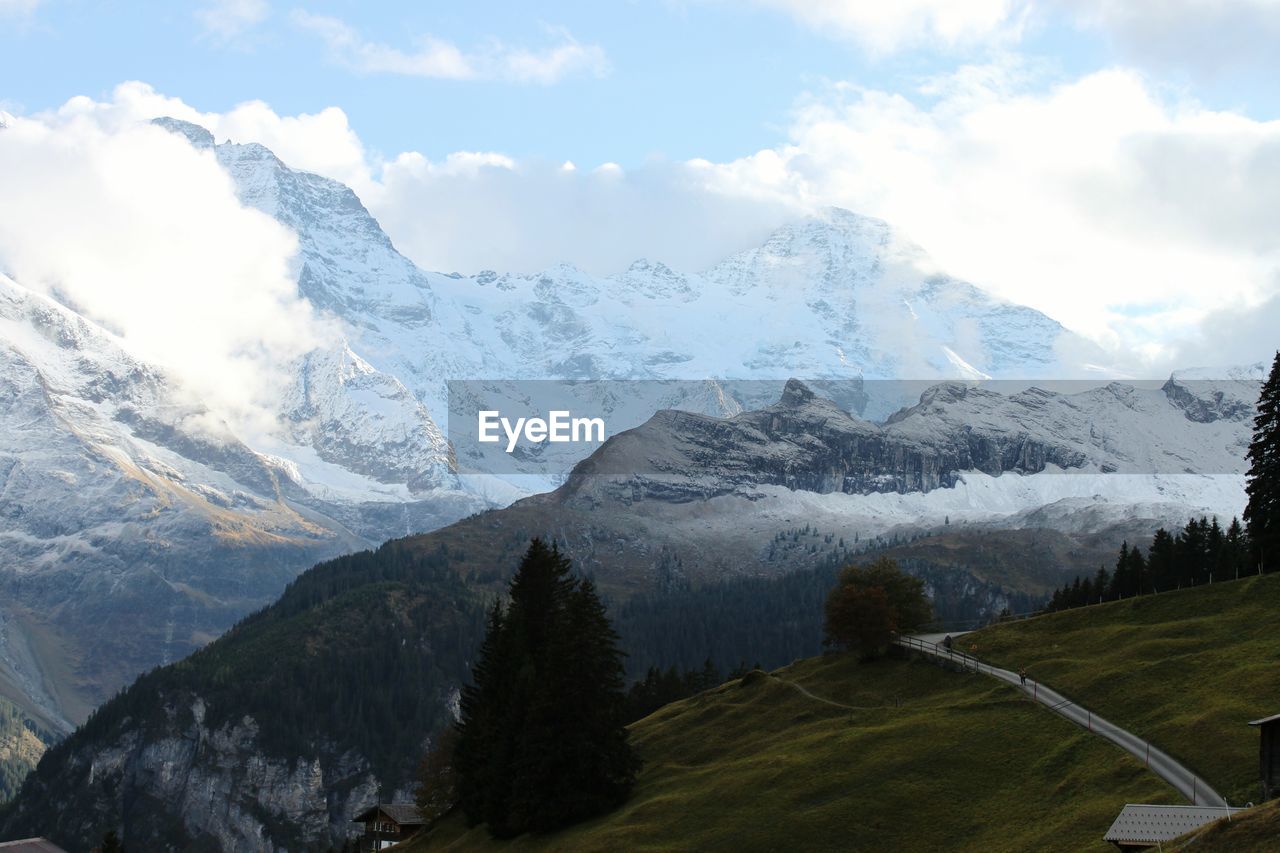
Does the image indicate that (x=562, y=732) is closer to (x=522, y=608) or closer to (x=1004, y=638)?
(x=522, y=608)

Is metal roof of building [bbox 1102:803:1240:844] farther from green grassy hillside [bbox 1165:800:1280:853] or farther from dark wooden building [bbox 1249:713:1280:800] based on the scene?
dark wooden building [bbox 1249:713:1280:800]

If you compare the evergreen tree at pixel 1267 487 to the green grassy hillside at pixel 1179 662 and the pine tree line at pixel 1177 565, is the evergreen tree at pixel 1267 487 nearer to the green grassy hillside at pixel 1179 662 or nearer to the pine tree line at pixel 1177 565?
the pine tree line at pixel 1177 565

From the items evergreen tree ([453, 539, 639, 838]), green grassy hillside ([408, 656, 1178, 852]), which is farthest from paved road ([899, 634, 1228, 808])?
evergreen tree ([453, 539, 639, 838])

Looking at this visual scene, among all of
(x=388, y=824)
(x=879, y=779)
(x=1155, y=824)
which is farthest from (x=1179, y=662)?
(x=388, y=824)

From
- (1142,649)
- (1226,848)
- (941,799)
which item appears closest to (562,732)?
(941,799)

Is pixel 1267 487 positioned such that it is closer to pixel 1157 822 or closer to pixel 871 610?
pixel 871 610

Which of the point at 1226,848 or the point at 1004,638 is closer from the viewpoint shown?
the point at 1226,848

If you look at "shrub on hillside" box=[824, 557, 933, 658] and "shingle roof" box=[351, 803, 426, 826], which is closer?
"shrub on hillside" box=[824, 557, 933, 658]
